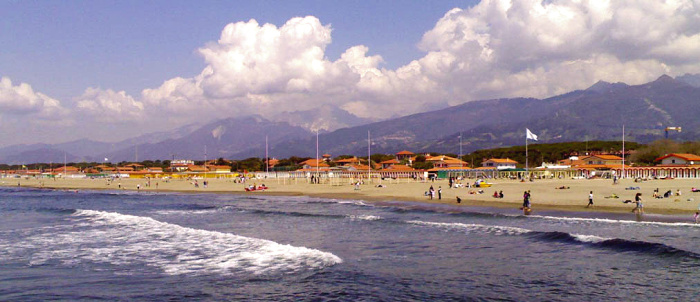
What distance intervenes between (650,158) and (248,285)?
121165 millimetres

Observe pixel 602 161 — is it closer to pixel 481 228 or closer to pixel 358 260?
pixel 481 228

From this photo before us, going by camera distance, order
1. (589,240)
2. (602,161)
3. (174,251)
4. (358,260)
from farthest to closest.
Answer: (602,161), (589,240), (174,251), (358,260)

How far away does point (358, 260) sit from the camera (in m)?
17.3

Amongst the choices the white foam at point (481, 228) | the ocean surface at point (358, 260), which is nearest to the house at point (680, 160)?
the ocean surface at point (358, 260)

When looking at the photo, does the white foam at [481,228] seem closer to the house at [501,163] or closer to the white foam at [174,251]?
the white foam at [174,251]

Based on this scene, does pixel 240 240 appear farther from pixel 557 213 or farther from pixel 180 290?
pixel 557 213

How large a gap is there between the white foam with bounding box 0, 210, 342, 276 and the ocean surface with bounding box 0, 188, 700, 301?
0.16ft

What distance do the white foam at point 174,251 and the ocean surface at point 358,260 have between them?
A: 5cm

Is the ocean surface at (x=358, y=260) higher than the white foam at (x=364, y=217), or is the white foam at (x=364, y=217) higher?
the white foam at (x=364, y=217)

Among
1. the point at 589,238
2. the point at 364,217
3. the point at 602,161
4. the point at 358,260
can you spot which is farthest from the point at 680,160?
the point at 358,260

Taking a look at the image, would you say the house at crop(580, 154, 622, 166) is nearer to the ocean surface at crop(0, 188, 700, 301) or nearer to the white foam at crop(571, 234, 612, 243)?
the ocean surface at crop(0, 188, 700, 301)

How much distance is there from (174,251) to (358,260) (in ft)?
24.1

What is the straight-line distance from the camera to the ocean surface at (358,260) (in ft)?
43.7

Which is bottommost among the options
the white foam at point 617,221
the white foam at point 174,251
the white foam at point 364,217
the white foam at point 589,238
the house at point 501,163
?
the white foam at point 174,251
